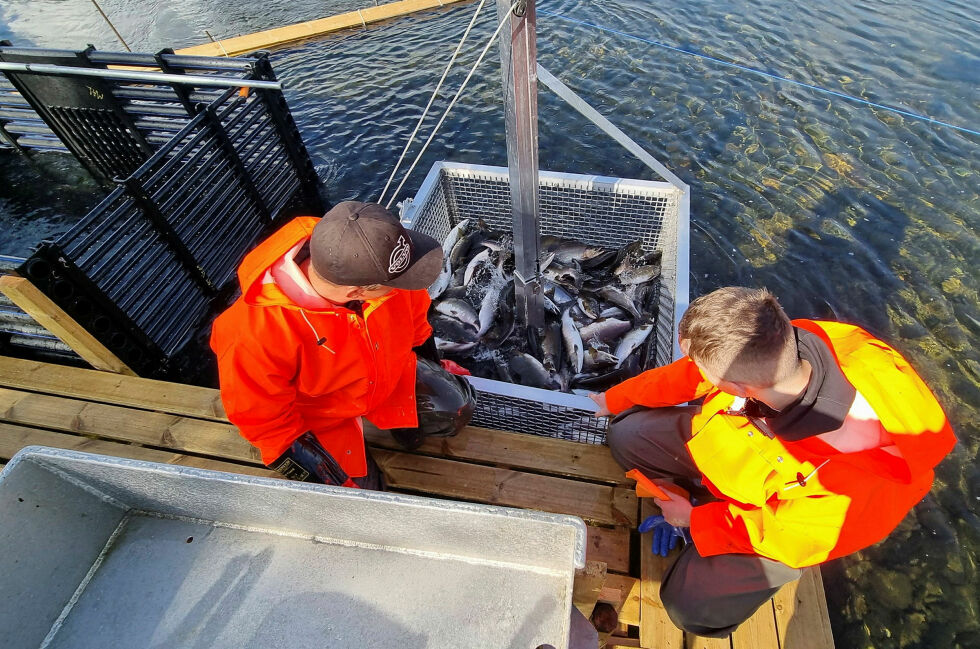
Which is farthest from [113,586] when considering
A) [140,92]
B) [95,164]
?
[95,164]

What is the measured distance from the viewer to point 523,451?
3123 mm

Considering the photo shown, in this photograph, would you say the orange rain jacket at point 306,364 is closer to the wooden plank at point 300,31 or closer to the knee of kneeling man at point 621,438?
the knee of kneeling man at point 621,438

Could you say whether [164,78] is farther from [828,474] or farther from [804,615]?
[804,615]

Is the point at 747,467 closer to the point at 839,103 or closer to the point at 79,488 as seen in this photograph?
the point at 79,488

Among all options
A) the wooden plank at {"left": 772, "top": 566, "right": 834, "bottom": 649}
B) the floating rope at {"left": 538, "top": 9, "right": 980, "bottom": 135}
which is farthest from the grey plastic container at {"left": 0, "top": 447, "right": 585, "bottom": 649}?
the floating rope at {"left": 538, "top": 9, "right": 980, "bottom": 135}

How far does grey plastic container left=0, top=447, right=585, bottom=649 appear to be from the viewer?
145 centimetres

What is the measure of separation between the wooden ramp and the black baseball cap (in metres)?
1.53

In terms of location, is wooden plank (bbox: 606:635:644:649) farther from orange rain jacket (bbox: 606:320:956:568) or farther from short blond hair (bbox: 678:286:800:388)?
short blond hair (bbox: 678:286:800:388)

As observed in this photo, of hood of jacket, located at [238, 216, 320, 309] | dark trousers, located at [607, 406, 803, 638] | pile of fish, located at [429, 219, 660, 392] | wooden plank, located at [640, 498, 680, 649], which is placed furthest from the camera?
pile of fish, located at [429, 219, 660, 392]

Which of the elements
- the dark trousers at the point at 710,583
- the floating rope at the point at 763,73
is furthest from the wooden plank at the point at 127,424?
the floating rope at the point at 763,73

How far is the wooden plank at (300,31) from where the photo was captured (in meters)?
10.4

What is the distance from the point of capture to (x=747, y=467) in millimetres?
2156

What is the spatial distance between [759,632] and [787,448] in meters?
1.16

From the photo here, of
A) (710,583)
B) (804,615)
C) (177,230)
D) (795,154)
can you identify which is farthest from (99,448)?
(795,154)
